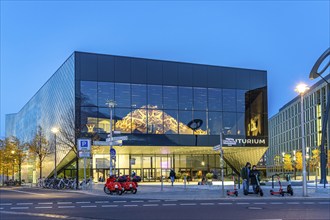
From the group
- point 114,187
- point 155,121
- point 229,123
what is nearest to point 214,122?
point 229,123

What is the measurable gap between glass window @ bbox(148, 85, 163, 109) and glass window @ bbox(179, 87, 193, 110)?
8.25ft

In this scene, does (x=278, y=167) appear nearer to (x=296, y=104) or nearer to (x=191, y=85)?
(x=296, y=104)

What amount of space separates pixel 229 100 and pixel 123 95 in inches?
541

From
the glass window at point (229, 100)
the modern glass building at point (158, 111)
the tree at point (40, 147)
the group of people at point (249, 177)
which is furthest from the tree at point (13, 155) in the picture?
the group of people at point (249, 177)

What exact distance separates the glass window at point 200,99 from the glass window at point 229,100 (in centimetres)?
273

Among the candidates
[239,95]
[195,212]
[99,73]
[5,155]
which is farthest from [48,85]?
[195,212]

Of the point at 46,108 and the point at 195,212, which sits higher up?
the point at 46,108

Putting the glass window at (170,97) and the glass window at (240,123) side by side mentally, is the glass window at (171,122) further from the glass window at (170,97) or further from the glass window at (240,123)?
the glass window at (240,123)

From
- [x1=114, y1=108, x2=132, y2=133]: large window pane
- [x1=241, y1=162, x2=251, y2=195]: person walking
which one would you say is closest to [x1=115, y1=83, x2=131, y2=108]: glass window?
[x1=114, y1=108, x2=132, y2=133]: large window pane

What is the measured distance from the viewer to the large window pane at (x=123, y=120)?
52.8 m

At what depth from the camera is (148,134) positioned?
178 feet

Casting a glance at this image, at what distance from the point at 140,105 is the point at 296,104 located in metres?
83.6

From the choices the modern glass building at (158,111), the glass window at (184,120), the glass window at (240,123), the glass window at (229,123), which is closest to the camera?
the modern glass building at (158,111)

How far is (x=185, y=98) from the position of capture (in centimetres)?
5594
